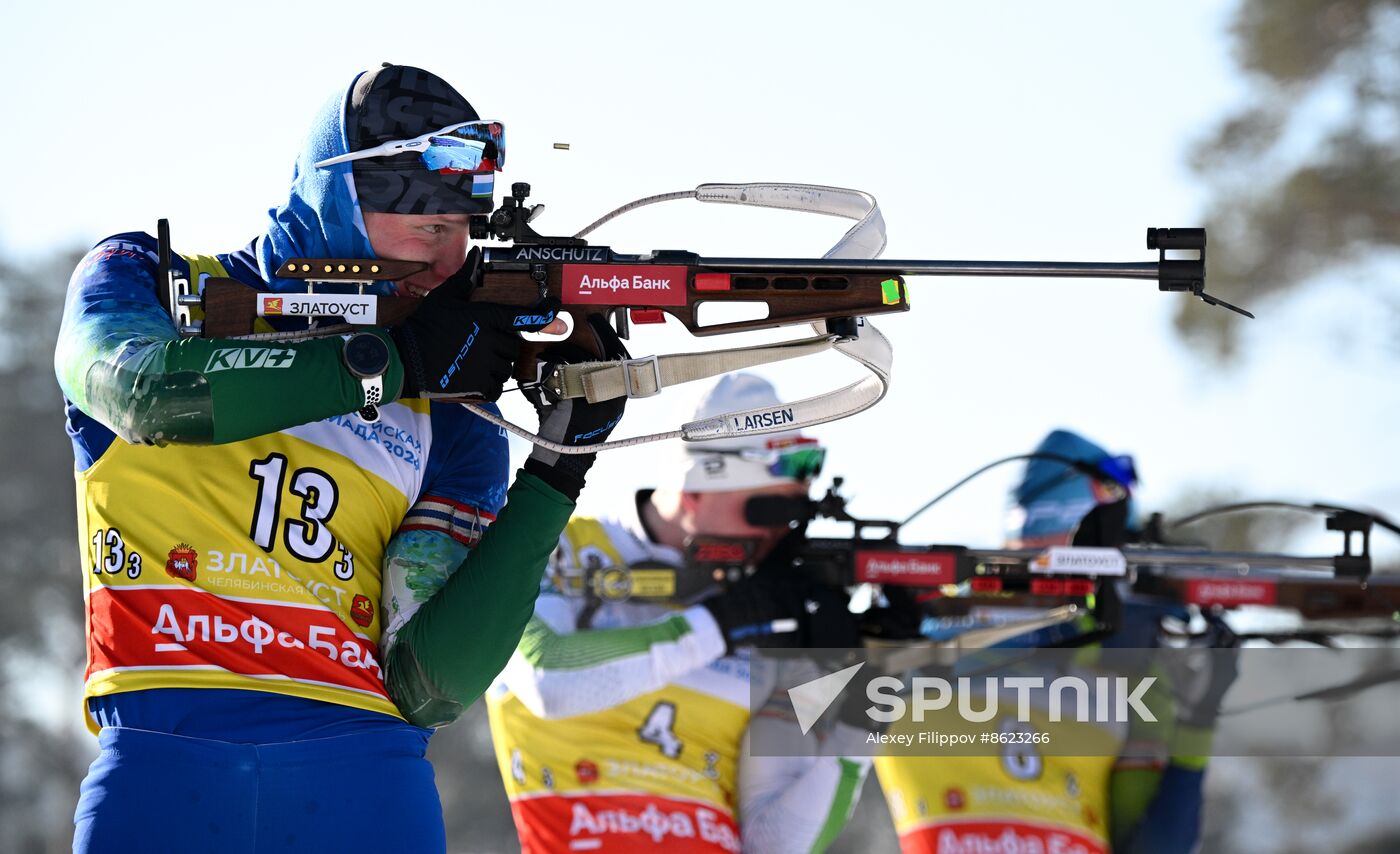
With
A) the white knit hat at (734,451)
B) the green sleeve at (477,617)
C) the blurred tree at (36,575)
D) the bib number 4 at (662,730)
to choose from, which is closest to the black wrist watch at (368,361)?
the green sleeve at (477,617)

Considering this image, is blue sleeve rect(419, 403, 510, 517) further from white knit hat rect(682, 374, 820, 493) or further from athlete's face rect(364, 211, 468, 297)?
white knit hat rect(682, 374, 820, 493)

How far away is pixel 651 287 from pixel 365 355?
2.23ft

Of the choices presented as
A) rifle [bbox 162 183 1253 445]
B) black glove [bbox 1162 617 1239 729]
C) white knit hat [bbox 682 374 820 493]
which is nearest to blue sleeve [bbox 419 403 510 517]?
rifle [bbox 162 183 1253 445]

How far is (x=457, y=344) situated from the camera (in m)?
2.94

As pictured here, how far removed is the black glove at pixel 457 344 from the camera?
2.89m

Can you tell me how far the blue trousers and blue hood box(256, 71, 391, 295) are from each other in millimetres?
786

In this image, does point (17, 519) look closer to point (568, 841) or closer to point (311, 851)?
point (568, 841)

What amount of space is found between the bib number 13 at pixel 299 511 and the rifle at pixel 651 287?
0.25 meters

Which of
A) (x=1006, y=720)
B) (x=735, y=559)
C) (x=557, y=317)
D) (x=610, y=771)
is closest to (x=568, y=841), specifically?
(x=610, y=771)

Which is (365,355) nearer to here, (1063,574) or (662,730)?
(662,730)

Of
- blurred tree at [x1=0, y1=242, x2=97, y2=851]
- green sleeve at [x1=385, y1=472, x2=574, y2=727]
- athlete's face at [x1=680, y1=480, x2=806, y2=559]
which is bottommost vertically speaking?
blurred tree at [x1=0, y1=242, x2=97, y2=851]

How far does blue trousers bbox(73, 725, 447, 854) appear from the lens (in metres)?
2.70

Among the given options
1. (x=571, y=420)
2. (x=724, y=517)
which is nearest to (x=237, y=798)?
(x=571, y=420)

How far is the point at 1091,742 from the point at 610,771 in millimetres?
2414
